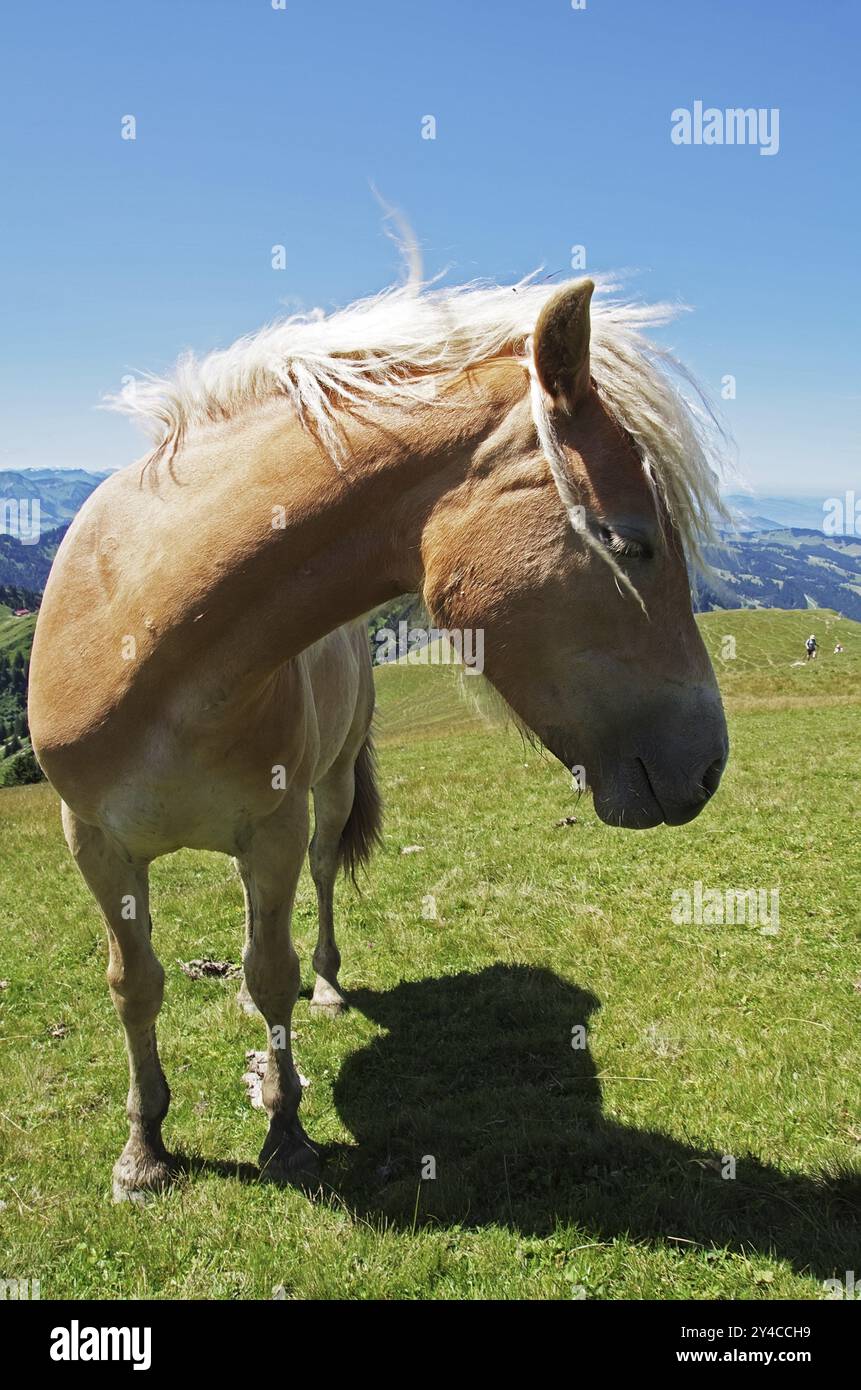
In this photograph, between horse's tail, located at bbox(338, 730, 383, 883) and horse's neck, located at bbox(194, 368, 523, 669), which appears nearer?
horse's neck, located at bbox(194, 368, 523, 669)

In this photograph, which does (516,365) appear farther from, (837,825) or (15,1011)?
(837,825)

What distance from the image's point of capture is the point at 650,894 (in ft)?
27.6

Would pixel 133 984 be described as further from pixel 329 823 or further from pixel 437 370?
pixel 437 370

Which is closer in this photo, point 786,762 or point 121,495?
point 121,495

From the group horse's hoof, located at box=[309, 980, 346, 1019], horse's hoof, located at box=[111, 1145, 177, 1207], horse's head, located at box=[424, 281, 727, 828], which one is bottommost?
horse's hoof, located at box=[111, 1145, 177, 1207]

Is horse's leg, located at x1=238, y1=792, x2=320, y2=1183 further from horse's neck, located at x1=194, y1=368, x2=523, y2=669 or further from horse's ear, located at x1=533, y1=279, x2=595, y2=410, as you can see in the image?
horse's ear, located at x1=533, y1=279, x2=595, y2=410

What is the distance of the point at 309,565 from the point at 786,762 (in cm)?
1366

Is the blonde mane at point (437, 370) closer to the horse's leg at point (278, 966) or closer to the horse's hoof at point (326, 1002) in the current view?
the horse's leg at point (278, 966)

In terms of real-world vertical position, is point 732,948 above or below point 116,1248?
above

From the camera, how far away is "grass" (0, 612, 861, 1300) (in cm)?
368

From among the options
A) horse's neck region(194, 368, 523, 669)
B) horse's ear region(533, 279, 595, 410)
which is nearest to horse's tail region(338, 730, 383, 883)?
horse's neck region(194, 368, 523, 669)

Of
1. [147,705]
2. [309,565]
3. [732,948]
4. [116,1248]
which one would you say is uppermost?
[309,565]

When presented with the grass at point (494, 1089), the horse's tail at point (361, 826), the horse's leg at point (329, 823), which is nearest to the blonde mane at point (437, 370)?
the grass at point (494, 1089)

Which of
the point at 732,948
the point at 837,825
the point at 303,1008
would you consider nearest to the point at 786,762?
the point at 837,825
